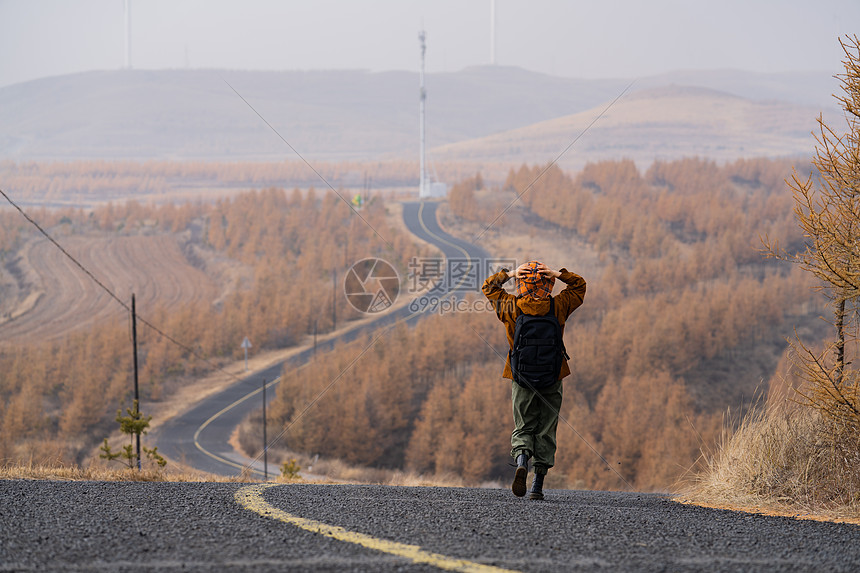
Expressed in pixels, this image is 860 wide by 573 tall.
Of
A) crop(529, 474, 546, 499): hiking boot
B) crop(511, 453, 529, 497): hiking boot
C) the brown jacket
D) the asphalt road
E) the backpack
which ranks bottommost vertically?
crop(529, 474, 546, 499): hiking boot

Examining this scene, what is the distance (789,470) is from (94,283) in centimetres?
11081

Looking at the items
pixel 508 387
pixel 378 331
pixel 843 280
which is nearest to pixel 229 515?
pixel 843 280

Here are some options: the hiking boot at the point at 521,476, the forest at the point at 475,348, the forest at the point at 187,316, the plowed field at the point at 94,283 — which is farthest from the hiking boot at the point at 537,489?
the plowed field at the point at 94,283

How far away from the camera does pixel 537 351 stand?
21.2 ft

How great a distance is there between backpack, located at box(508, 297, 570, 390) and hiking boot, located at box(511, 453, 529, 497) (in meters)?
0.63

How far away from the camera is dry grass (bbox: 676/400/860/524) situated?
5.92 meters

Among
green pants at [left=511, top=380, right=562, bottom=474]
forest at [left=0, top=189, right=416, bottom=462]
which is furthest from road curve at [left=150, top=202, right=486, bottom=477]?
green pants at [left=511, top=380, right=562, bottom=474]

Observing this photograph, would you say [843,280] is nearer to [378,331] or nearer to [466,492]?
[466,492]

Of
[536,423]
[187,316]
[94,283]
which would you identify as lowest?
[187,316]

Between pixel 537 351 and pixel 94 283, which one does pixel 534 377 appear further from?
pixel 94 283

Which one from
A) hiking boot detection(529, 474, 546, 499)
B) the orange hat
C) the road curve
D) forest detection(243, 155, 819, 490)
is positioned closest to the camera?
the orange hat

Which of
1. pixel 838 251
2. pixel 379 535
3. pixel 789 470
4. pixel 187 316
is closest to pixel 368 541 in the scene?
pixel 379 535

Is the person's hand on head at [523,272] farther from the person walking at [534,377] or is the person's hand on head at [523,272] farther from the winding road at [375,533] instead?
the winding road at [375,533]

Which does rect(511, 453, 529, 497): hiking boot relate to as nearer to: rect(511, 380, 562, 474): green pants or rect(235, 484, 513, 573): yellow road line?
rect(511, 380, 562, 474): green pants
